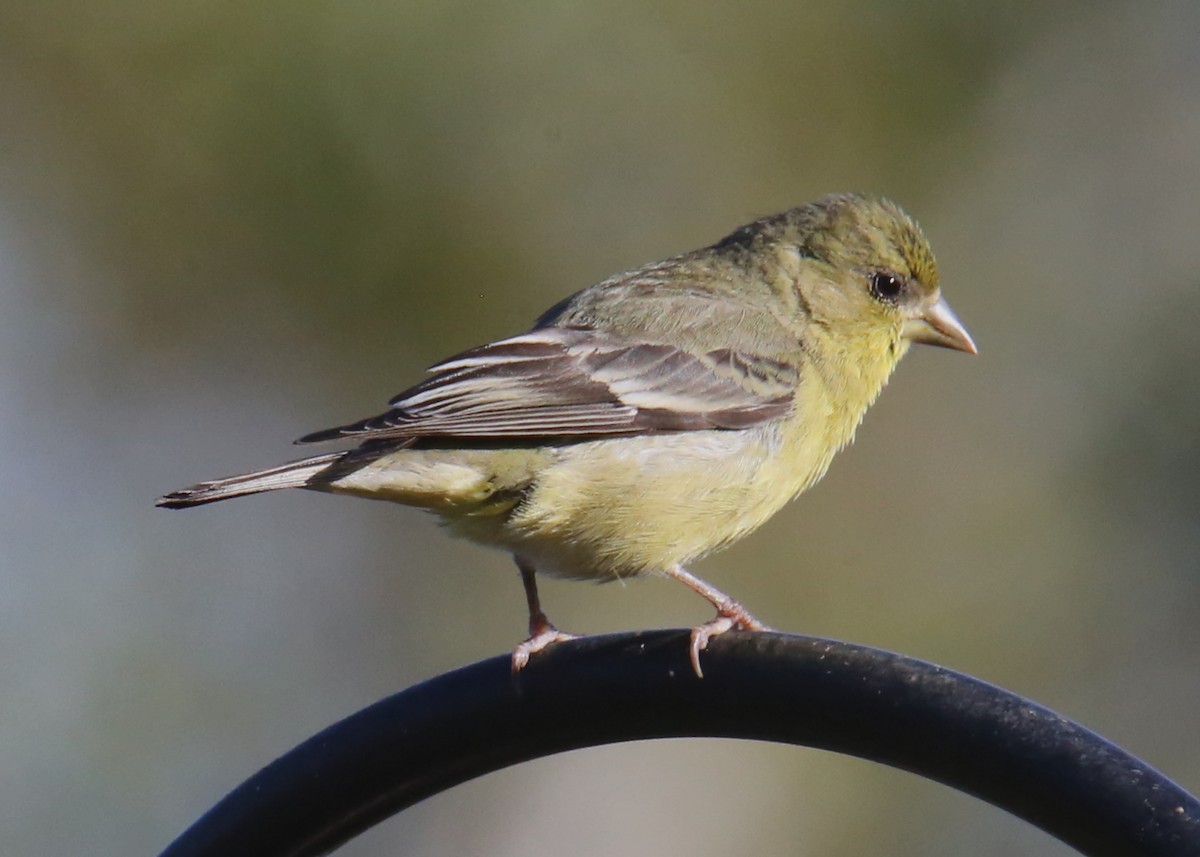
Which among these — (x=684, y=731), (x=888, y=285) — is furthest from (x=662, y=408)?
(x=684, y=731)

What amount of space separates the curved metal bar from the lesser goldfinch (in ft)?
1.53

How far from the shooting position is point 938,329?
5793 millimetres

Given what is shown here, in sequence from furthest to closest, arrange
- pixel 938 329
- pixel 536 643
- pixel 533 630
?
pixel 938 329 < pixel 533 630 < pixel 536 643

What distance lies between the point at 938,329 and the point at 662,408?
1345 mm

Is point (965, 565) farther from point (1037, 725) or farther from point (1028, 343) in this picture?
point (1037, 725)

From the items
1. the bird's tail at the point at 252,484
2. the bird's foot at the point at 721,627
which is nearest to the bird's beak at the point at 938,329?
the bird's foot at the point at 721,627

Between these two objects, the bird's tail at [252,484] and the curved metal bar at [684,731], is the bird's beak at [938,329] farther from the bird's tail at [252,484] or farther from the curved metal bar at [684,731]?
the curved metal bar at [684,731]

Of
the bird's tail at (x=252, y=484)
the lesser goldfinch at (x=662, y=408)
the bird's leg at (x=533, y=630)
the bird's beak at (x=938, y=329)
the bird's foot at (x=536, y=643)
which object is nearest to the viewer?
the bird's foot at (x=536, y=643)

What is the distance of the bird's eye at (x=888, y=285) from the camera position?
19.0 feet

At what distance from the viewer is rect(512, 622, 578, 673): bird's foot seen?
3.20m

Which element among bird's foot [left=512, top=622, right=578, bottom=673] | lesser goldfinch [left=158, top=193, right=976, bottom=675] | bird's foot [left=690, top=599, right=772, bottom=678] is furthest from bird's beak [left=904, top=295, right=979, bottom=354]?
bird's foot [left=512, top=622, right=578, bottom=673]

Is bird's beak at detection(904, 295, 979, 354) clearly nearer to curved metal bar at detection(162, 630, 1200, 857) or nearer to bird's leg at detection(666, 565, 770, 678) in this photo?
bird's leg at detection(666, 565, 770, 678)

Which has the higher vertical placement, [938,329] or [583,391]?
[938,329]

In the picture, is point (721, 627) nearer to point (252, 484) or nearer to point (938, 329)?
point (252, 484)
